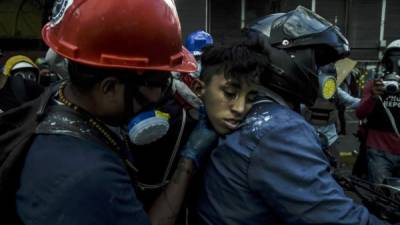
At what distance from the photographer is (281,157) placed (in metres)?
1.51

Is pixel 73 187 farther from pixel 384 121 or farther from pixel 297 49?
pixel 384 121

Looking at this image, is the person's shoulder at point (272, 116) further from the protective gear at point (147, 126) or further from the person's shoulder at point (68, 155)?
the person's shoulder at point (68, 155)

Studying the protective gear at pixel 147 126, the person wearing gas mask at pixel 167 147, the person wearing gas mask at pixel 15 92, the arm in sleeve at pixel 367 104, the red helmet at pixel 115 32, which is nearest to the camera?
the red helmet at pixel 115 32

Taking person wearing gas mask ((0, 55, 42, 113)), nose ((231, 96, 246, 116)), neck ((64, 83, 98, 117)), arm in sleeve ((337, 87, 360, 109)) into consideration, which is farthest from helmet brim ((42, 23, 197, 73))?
arm in sleeve ((337, 87, 360, 109))

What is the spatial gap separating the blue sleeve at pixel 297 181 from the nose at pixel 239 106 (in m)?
0.21

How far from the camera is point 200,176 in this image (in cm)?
188

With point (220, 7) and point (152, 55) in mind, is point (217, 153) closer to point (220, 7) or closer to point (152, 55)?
point (152, 55)

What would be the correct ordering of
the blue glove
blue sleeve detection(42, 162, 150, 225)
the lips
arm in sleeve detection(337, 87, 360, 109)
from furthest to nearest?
arm in sleeve detection(337, 87, 360, 109)
the blue glove
the lips
blue sleeve detection(42, 162, 150, 225)

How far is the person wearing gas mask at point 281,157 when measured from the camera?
1499mm

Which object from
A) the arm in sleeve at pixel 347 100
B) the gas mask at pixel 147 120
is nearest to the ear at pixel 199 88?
the gas mask at pixel 147 120

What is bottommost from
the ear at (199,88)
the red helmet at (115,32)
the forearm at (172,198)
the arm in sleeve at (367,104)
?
the arm in sleeve at (367,104)

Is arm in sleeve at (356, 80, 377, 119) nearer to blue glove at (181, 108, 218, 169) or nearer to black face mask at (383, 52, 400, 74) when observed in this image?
black face mask at (383, 52, 400, 74)

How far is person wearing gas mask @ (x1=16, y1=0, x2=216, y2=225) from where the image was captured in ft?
4.14

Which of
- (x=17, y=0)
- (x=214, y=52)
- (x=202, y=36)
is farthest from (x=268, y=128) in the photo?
(x=17, y=0)
